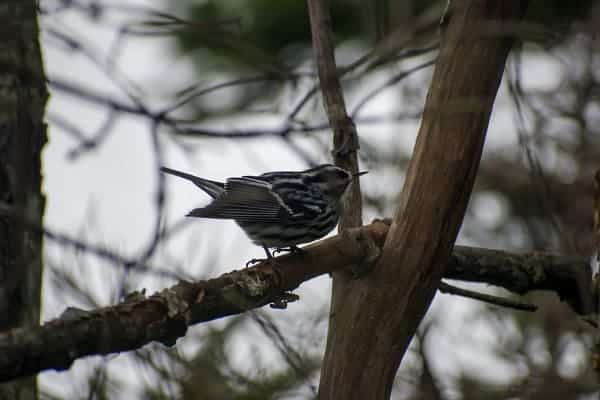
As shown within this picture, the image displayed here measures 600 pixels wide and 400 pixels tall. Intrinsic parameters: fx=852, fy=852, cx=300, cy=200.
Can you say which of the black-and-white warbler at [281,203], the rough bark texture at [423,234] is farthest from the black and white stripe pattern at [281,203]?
the rough bark texture at [423,234]

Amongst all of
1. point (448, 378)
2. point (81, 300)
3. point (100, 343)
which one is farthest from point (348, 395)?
point (448, 378)

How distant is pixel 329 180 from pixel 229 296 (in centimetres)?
198

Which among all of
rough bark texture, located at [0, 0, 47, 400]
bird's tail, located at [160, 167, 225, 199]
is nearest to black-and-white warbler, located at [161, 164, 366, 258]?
bird's tail, located at [160, 167, 225, 199]

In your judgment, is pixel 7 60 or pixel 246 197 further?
pixel 246 197

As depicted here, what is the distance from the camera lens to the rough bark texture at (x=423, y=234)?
3752 millimetres

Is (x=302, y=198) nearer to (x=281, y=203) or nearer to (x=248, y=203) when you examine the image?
(x=281, y=203)

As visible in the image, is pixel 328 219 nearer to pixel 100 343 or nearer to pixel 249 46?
pixel 249 46

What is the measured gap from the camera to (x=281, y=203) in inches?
195

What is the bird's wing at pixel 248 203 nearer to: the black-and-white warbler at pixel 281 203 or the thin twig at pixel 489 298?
the black-and-white warbler at pixel 281 203

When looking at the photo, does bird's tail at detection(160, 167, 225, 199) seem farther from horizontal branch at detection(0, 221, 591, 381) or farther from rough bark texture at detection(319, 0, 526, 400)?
rough bark texture at detection(319, 0, 526, 400)

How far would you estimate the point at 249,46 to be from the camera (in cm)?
405

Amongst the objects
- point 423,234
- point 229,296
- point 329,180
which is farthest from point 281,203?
point 229,296

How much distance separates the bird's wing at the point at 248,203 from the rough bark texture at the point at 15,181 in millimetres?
983

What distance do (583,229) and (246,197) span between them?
117 inches
